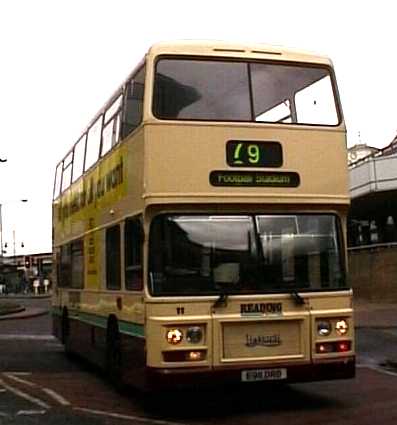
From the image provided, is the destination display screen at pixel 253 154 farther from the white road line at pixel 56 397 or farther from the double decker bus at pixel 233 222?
the white road line at pixel 56 397

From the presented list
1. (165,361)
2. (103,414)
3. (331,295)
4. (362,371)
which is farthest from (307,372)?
(362,371)

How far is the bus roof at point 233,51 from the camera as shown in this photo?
1075 centimetres

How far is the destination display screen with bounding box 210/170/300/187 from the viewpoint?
1055cm

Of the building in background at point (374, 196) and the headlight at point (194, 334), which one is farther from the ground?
the building in background at point (374, 196)

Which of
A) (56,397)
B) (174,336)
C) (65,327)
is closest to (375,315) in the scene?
(65,327)

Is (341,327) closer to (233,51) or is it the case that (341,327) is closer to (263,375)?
(263,375)

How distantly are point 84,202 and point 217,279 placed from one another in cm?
557

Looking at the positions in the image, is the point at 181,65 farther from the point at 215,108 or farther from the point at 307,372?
the point at 307,372

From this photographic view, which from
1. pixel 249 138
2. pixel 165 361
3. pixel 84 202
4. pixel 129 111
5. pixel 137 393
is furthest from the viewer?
pixel 84 202

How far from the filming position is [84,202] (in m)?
15.4

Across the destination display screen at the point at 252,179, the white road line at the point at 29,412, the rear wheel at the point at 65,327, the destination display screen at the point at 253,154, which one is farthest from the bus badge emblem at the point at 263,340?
the rear wheel at the point at 65,327

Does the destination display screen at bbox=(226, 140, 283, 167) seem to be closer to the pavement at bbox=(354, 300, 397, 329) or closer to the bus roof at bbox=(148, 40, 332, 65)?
the bus roof at bbox=(148, 40, 332, 65)

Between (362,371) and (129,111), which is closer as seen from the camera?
(129,111)

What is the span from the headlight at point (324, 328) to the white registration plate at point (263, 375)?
63 centimetres
